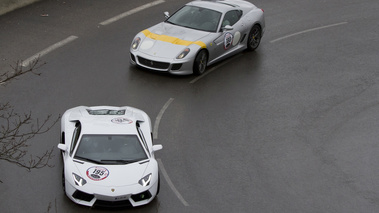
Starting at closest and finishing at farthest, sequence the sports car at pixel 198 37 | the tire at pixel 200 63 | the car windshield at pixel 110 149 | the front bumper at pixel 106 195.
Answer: the front bumper at pixel 106 195
the car windshield at pixel 110 149
the sports car at pixel 198 37
the tire at pixel 200 63

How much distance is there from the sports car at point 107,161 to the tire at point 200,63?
4.68 meters

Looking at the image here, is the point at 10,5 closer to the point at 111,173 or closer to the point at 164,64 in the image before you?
the point at 164,64

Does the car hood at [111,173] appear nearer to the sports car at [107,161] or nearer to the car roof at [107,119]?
the sports car at [107,161]

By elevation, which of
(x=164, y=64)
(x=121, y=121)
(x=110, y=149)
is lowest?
(x=164, y=64)

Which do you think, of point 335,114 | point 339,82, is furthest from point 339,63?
point 335,114

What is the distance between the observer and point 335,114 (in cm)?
1814

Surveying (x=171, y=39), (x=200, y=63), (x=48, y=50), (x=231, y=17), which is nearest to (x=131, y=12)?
(x=48, y=50)

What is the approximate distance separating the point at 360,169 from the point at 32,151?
7.23m

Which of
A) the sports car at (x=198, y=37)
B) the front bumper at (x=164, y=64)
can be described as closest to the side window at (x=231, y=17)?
the sports car at (x=198, y=37)

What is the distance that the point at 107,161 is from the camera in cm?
1352

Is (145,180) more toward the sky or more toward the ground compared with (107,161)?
more toward the ground

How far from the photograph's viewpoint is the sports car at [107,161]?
13047mm

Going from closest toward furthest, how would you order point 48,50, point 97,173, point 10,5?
point 97,173, point 48,50, point 10,5

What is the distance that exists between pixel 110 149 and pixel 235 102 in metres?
5.39
